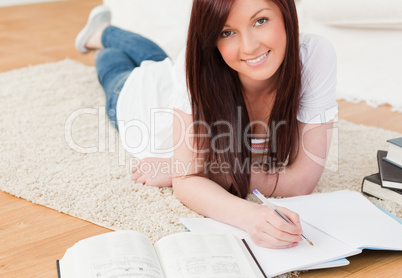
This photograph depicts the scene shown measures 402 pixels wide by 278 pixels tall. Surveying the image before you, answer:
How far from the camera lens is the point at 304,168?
49.6 inches

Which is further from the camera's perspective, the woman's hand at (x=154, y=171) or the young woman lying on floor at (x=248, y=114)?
the woman's hand at (x=154, y=171)

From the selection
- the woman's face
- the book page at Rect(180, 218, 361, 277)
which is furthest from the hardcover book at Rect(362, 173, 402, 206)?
the woman's face

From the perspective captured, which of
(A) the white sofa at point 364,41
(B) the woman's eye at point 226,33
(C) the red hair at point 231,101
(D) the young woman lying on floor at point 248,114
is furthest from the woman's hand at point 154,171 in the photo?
(A) the white sofa at point 364,41

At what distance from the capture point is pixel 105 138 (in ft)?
5.74

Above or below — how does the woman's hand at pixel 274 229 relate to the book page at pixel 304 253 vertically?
above

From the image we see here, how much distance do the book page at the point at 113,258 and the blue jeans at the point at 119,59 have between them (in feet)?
2.99

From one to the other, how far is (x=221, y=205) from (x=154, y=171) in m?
0.34

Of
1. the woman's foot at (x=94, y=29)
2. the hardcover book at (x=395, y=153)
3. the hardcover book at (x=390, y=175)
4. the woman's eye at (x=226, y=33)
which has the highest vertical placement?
the woman's eye at (x=226, y=33)

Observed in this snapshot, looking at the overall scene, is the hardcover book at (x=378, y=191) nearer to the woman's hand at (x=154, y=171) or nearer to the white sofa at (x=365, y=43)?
the woman's hand at (x=154, y=171)

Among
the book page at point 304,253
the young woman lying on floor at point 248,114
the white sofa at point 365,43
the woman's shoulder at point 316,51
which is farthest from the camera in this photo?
the white sofa at point 365,43

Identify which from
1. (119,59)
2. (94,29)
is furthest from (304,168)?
(94,29)

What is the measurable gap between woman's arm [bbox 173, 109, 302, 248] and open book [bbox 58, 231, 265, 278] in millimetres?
60

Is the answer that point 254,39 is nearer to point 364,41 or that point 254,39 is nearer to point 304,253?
point 304,253

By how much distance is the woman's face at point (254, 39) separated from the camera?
1.05m
